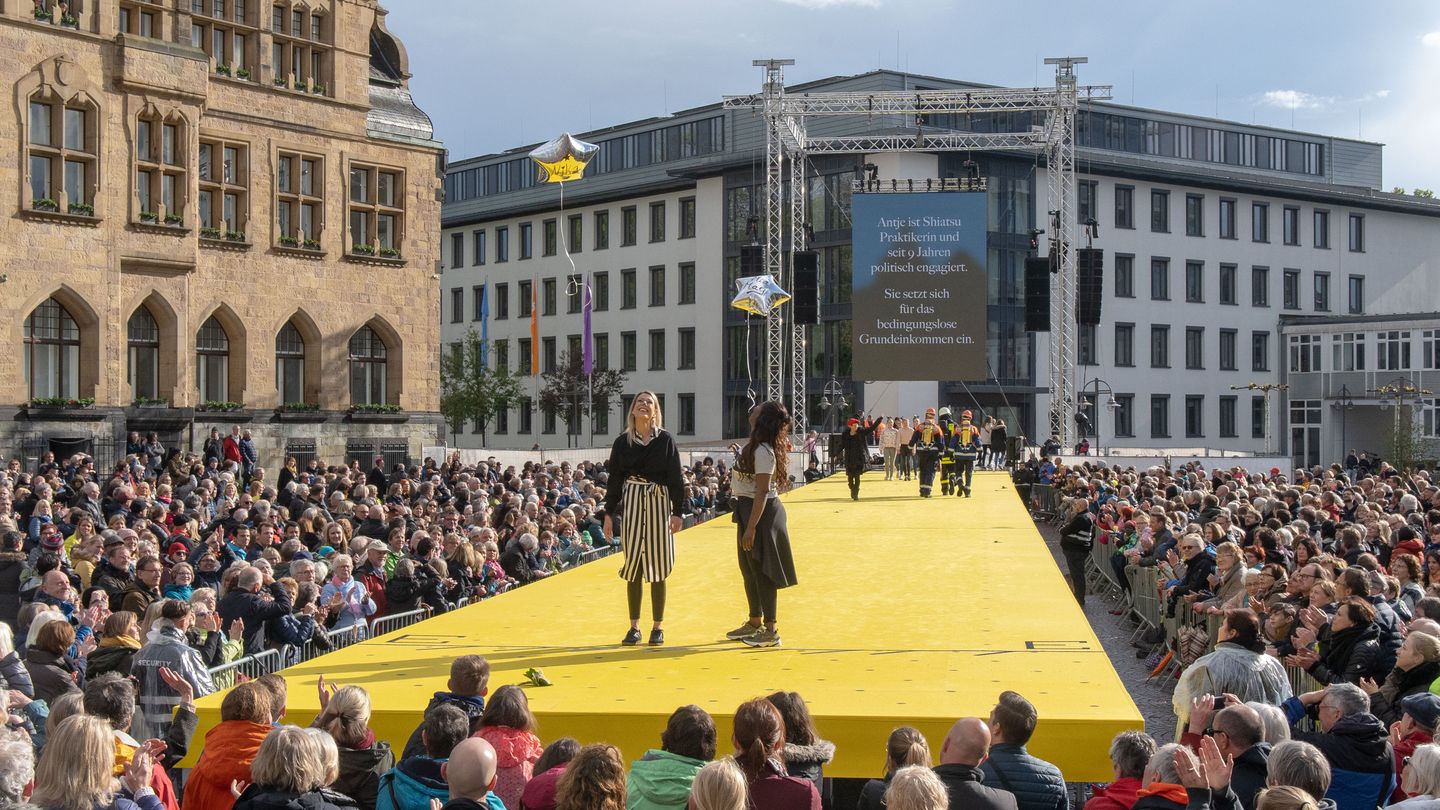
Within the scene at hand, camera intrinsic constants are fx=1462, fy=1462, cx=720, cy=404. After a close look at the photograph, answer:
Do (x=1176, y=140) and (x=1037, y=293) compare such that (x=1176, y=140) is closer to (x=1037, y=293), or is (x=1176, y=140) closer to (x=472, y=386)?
(x=1037, y=293)

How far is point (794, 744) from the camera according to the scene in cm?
625

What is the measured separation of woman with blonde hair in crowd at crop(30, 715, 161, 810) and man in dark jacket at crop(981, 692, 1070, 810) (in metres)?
3.45

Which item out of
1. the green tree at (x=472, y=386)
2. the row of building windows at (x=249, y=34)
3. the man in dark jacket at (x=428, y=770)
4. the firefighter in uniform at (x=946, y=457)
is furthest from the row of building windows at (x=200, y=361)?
the man in dark jacket at (x=428, y=770)

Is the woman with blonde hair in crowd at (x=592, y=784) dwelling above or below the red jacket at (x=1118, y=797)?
above

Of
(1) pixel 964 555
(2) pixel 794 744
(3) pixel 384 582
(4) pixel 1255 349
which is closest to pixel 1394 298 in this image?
(4) pixel 1255 349

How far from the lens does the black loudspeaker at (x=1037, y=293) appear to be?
35969 mm

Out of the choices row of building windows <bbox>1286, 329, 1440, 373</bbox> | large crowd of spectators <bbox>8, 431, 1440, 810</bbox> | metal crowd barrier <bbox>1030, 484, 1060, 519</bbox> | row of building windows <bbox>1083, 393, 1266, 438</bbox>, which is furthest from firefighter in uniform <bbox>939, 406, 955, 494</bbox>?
row of building windows <bbox>1286, 329, 1440, 373</bbox>

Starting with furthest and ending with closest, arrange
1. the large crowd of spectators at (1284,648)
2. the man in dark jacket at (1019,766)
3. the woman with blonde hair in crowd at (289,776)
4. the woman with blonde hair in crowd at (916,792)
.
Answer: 1. the man in dark jacket at (1019,766)
2. the large crowd of spectators at (1284,648)
3. the woman with blonde hair in crowd at (289,776)
4. the woman with blonde hair in crowd at (916,792)

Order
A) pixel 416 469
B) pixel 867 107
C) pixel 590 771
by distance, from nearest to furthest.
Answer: pixel 590 771 < pixel 416 469 < pixel 867 107

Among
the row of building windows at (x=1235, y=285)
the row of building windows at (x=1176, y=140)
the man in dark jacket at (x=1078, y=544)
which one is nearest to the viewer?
the man in dark jacket at (x=1078, y=544)

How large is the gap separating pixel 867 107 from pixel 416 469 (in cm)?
1532

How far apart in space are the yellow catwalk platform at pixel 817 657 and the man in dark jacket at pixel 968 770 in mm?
1348

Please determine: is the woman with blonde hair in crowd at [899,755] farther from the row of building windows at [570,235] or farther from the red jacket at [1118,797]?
the row of building windows at [570,235]

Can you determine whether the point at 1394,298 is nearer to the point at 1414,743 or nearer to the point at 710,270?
the point at 710,270
